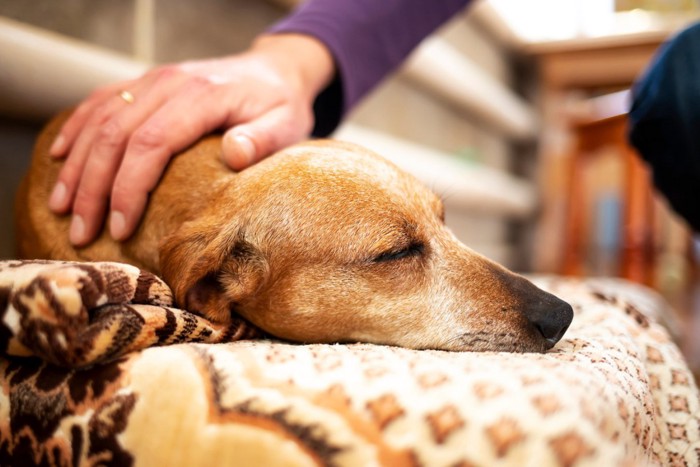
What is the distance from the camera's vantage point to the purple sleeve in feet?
4.66

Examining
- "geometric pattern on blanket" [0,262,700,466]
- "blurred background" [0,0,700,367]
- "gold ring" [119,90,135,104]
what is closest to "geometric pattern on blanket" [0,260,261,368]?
"geometric pattern on blanket" [0,262,700,466]

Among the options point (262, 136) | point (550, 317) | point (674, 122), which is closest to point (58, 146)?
Answer: point (262, 136)

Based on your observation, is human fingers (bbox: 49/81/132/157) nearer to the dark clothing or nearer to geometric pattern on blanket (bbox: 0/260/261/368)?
geometric pattern on blanket (bbox: 0/260/261/368)

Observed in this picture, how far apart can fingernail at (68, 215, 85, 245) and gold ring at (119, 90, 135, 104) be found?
0.22 meters

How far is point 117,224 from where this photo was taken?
97 centimetres

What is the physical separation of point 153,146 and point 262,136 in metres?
0.19

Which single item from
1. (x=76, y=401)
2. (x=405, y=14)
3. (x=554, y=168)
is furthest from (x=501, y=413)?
(x=554, y=168)

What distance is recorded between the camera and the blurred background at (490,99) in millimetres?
1299

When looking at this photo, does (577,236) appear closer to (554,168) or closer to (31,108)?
(554,168)

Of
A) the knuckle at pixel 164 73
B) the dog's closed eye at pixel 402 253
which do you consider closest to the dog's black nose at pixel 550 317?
the dog's closed eye at pixel 402 253

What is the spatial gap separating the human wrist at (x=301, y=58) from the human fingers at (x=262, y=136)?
0.09 meters

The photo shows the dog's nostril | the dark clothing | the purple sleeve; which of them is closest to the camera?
the dog's nostril

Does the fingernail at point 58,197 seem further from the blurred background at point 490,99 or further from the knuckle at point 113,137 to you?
the blurred background at point 490,99

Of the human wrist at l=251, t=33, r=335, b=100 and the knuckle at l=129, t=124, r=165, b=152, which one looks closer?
the knuckle at l=129, t=124, r=165, b=152
